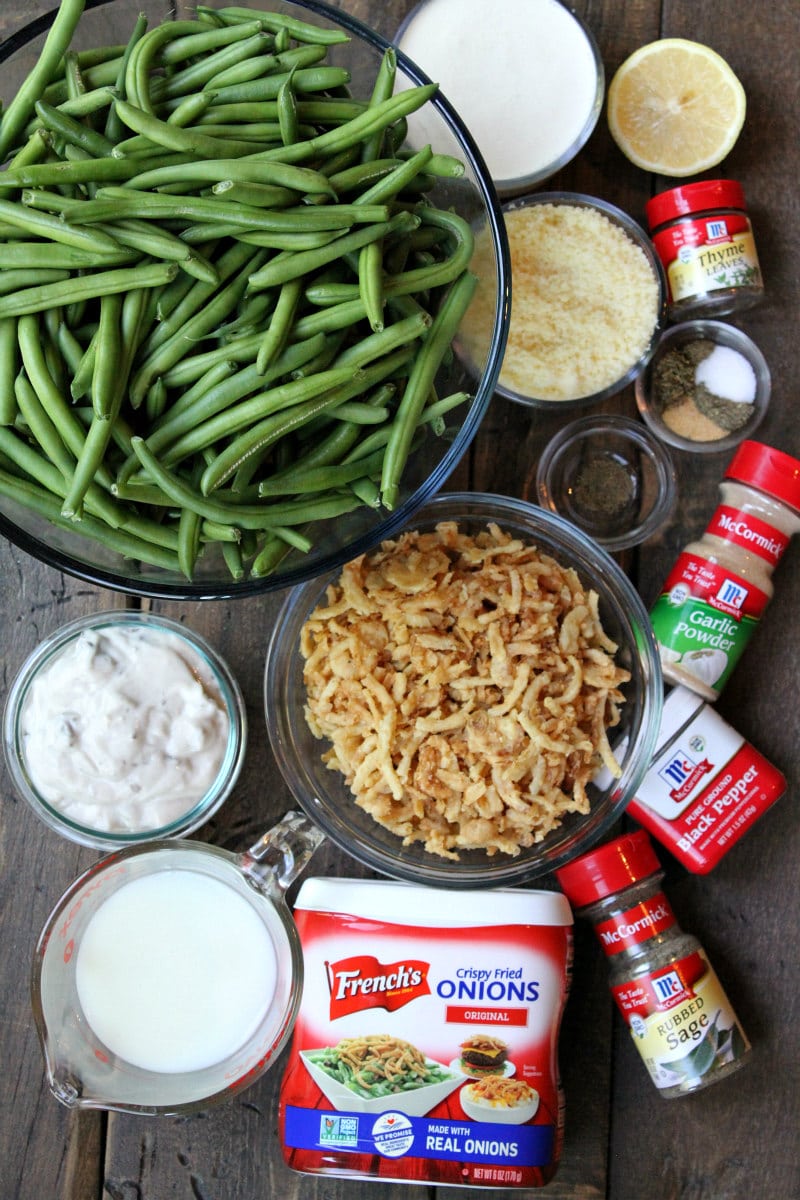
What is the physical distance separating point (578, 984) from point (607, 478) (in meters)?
0.88

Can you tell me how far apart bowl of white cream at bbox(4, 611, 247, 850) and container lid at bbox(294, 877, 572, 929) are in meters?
0.26

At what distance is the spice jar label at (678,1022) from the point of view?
1614 mm

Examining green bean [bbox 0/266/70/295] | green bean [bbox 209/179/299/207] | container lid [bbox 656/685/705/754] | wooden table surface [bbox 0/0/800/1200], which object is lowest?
wooden table surface [bbox 0/0/800/1200]

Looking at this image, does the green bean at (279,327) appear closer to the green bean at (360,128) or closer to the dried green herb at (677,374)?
the green bean at (360,128)

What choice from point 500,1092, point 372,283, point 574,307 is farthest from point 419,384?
point 500,1092

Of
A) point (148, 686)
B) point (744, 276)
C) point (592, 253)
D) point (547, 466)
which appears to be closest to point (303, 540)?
point (148, 686)

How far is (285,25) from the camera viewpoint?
50.6 inches

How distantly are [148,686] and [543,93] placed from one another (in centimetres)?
121

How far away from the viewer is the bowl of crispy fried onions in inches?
60.8

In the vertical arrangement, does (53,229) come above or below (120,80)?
below

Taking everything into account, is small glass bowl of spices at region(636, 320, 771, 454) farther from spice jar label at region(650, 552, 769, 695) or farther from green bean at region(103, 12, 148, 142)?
green bean at region(103, 12, 148, 142)

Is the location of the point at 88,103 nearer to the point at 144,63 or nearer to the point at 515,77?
the point at 144,63

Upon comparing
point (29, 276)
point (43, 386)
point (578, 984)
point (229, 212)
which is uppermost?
point (229, 212)

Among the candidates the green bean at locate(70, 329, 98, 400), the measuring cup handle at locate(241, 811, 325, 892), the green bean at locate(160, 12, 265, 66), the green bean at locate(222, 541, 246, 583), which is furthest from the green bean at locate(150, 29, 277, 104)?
the measuring cup handle at locate(241, 811, 325, 892)
